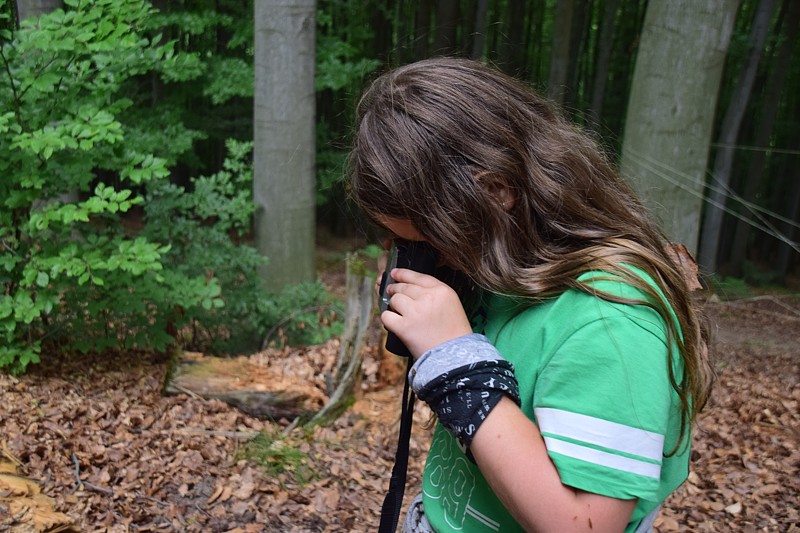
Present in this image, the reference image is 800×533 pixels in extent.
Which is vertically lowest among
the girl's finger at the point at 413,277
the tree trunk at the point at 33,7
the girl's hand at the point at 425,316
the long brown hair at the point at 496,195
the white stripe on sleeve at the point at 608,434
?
the white stripe on sleeve at the point at 608,434

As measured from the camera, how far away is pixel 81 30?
3.48 meters

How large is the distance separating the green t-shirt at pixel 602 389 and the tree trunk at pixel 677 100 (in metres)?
3.77

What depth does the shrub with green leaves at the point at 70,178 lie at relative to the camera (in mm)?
3475

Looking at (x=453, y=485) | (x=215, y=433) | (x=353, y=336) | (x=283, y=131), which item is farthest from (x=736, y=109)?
(x=453, y=485)

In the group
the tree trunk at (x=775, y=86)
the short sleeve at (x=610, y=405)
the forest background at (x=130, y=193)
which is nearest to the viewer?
the short sleeve at (x=610, y=405)

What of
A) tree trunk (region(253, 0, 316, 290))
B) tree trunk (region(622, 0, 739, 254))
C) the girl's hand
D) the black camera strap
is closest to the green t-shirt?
the girl's hand

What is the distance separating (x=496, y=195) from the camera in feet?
4.01

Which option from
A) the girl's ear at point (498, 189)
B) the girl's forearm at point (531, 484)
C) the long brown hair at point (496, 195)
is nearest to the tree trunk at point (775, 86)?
the long brown hair at point (496, 195)

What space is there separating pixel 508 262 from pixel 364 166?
1.15ft

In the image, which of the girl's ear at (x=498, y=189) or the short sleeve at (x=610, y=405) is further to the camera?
the girl's ear at (x=498, y=189)

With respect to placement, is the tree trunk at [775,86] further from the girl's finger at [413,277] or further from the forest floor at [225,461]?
the girl's finger at [413,277]

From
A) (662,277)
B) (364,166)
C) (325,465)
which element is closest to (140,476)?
(325,465)

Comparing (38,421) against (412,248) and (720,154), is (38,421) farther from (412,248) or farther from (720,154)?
(720,154)

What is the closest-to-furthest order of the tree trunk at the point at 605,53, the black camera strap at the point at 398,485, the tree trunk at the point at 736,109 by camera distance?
the black camera strap at the point at 398,485 → the tree trunk at the point at 736,109 → the tree trunk at the point at 605,53
